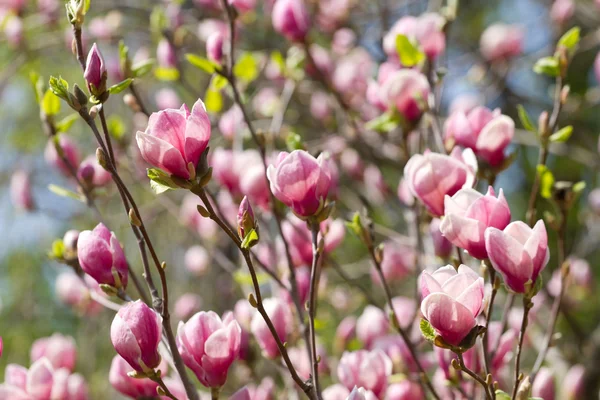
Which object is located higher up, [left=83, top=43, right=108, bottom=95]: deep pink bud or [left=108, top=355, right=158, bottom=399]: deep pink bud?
[left=83, top=43, right=108, bottom=95]: deep pink bud

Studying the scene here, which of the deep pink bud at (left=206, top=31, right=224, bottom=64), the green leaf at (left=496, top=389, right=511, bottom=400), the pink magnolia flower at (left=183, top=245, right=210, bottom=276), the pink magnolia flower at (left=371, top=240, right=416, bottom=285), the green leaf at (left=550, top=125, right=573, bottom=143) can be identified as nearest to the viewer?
the green leaf at (left=496, top=389, right=511, bottom=400)

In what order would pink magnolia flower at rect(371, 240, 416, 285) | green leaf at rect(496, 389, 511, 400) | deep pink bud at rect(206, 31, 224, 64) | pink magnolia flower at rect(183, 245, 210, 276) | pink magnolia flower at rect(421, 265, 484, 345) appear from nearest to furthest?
pink magnolia flower at rect(421, 265, 484, 345), green leaf at rect(496, 389, 511, 400), deep pink bud at rect(206, 31, 224, 64), pink magnolia flower at rect(371, 240, 416, 285), pink magnolia flower at rect(183, 245, 210, 276)

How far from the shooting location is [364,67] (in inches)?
96.4

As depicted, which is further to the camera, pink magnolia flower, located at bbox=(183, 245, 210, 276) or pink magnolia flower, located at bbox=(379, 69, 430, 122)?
pink magnolia flower, located at bbox=(183, 245, 210, 276)

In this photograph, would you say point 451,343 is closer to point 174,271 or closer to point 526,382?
point 526,382

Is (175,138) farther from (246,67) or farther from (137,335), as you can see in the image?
(246,67)

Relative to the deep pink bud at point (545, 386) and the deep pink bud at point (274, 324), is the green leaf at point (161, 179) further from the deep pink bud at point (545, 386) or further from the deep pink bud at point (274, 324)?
the deep pink bud at point (545, 386)

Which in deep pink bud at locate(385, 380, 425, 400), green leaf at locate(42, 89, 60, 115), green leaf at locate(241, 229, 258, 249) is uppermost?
green leaf at locate(42, 89, 60, 115)

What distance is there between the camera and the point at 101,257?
92cm

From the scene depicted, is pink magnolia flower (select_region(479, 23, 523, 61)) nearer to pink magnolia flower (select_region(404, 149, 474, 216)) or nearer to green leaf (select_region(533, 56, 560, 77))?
green leaf (select_region(533, 56, 560, 77))

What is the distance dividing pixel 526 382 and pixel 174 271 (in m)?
2.57

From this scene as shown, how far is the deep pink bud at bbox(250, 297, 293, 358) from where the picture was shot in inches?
45.4

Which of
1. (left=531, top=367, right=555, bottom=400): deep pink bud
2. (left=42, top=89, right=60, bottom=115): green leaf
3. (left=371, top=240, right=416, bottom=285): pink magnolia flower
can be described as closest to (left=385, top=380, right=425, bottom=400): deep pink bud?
(left=531, top=367, right=555, bottom=400): deep pink bud

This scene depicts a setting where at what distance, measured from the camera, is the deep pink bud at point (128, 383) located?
Answer: 1.02m
